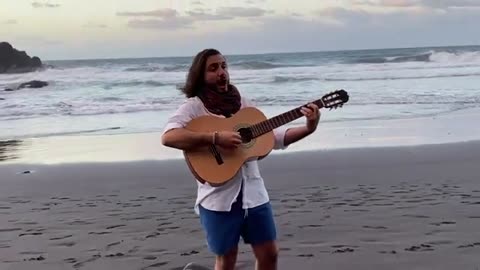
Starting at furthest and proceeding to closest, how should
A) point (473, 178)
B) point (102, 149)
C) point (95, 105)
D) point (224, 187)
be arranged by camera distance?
point (95, 105) → point (102, 149) → point (473, 178) → point (224, 187)

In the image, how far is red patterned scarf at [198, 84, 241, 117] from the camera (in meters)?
3.94

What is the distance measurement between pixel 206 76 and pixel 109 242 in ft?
8.86

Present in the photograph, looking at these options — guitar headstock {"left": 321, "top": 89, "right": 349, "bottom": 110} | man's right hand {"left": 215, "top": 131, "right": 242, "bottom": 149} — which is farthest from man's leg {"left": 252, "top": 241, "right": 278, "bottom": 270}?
guitar headstock {"left": 321, "top": 89, "right": 349, "bottom": 110}

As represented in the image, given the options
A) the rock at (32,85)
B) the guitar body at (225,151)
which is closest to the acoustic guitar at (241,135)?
the guitar body at (225,151)

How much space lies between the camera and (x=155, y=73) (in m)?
36.8

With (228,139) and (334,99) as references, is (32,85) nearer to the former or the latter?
(228,139)

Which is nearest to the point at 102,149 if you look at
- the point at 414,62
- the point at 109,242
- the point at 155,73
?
the point at 109,242

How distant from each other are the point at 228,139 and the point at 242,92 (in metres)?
20.3

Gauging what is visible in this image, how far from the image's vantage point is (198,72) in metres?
3.94

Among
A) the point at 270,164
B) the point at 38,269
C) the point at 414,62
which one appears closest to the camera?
the point at 38,269

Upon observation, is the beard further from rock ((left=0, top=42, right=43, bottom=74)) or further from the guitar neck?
rock ((left=0, top=42, right=43, bottom=74))

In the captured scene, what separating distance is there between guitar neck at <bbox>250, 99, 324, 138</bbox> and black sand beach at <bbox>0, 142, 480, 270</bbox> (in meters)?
1.66

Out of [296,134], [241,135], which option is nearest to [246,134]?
[241,135]

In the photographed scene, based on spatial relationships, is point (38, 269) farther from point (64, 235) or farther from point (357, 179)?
point (357, 179)
